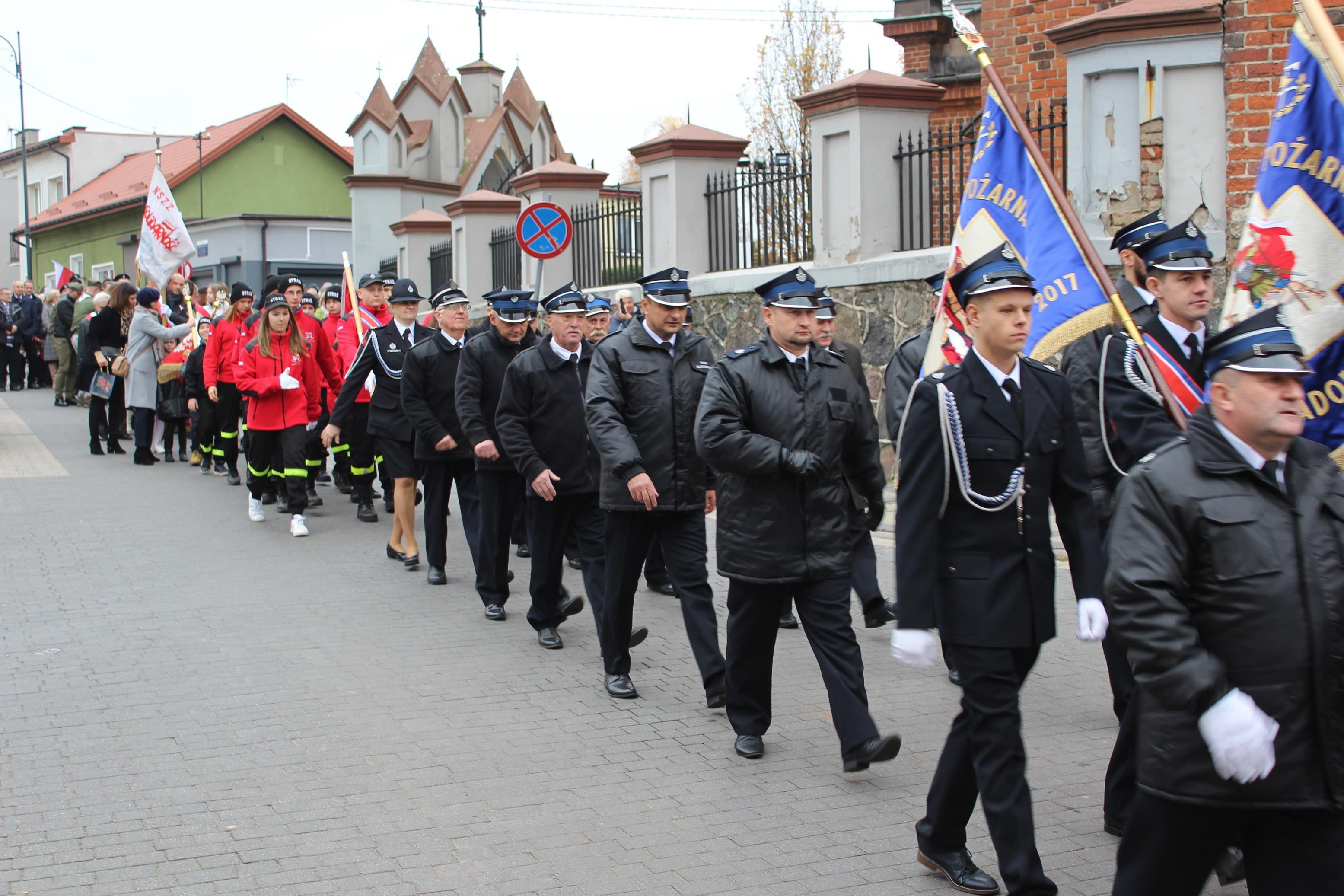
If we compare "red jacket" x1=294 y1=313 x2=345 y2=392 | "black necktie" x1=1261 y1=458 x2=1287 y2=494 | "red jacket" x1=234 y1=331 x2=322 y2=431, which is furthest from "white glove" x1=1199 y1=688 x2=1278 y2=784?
"red jacket" x1=294 y1=313 x2=345 y2=392

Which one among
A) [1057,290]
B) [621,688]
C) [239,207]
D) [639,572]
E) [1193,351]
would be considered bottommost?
[621,688]

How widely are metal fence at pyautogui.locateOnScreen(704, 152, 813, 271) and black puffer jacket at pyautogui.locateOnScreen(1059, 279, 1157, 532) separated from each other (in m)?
8.84

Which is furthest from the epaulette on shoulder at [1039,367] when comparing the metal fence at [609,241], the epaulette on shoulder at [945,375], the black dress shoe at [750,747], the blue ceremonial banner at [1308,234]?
the metal fence at [609,241]

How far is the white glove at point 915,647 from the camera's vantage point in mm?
4078

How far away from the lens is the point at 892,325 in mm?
12633

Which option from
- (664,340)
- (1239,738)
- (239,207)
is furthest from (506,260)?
(239,207)

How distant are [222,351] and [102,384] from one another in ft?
14.7

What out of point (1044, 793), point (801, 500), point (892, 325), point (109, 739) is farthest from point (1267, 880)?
point (892, 325)

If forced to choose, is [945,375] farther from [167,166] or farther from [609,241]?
[167,166]

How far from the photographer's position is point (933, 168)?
506 inches

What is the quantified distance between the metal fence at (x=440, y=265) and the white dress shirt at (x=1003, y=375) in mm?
19722

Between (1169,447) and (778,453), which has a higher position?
(1169,447)

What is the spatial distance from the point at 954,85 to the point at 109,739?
57.1 feet

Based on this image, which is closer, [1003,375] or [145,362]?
[1003,375]
